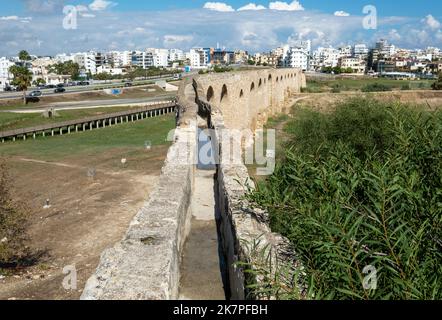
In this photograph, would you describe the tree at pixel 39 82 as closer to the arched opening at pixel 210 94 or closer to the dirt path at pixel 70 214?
the dirt path at pixel 70 214

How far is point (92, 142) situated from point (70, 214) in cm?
1408

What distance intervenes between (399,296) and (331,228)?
20.2 inches

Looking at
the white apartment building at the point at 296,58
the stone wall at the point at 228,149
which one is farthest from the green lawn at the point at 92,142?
the white apartment building at the point at 296,58

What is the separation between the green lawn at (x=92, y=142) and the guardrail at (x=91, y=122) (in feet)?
2.90

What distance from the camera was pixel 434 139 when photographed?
12.3ft

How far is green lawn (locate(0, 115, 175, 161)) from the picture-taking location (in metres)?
23.9

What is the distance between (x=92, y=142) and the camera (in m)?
27.2

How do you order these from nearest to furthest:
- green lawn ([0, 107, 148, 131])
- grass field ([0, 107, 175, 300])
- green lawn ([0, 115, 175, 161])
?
grass field ([0, 107, 175, 300]), green lawn ([0, 115, 175, 161]), green lawn ([0, 107, 148, 131])

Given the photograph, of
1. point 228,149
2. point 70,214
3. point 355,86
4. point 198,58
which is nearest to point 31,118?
point 70,214

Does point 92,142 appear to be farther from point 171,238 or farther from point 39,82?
point 39,82

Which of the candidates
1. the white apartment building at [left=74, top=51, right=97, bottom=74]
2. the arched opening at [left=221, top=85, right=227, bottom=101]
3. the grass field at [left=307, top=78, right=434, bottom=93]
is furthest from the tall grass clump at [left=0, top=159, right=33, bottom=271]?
the white apartment building at [left=74, top=51, right=97, bottom=74]

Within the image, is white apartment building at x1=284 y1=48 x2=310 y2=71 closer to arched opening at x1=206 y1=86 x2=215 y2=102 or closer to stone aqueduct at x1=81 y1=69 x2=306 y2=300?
arched opening at x1=206 y1=86 x2=215 y2=102

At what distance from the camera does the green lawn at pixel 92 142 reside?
941 inches

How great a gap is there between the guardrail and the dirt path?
7.86m
